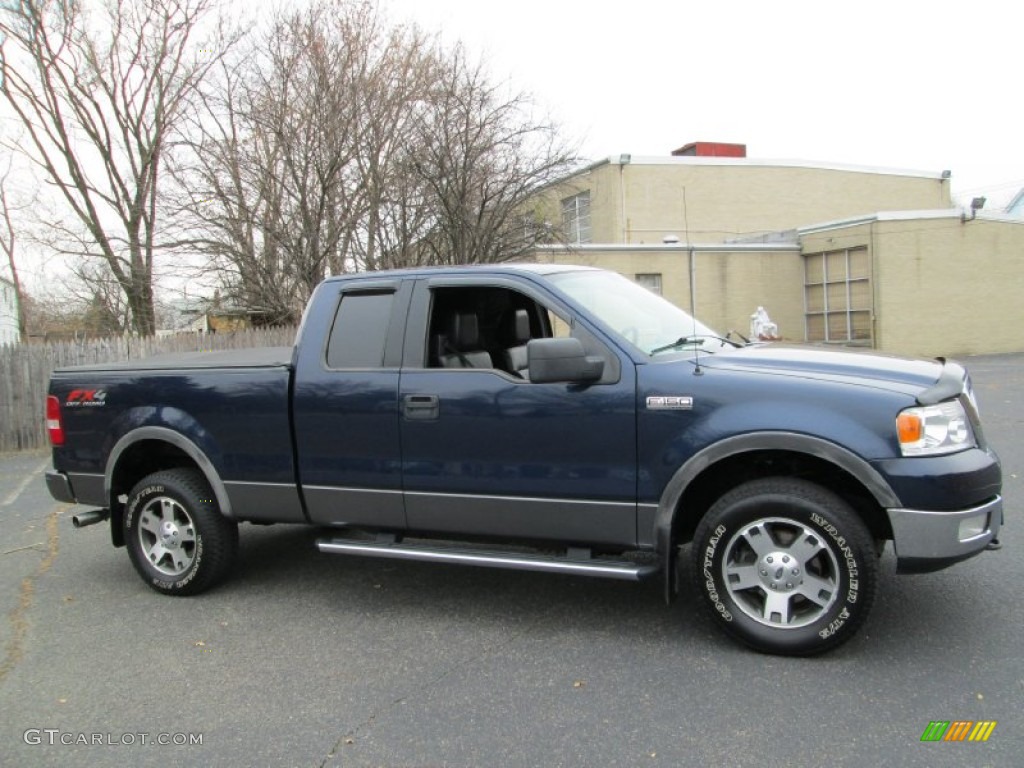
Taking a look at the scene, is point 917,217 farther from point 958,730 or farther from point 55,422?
point 55,422

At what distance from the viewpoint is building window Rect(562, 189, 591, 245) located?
2152 cm

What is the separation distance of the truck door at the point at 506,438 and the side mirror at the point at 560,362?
131mm

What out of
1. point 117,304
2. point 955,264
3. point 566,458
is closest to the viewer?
point 566,458

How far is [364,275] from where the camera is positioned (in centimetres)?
498

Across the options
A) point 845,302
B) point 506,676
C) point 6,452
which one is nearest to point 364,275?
point 506,676

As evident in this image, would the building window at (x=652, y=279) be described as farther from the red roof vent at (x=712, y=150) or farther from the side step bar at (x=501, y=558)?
the side step bar at (x=501, y=558)

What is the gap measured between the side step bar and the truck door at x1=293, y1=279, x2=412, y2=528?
137 millimetres

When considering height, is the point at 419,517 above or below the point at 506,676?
above

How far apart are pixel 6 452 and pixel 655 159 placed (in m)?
25.0

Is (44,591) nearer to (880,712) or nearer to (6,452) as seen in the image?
(880,712)

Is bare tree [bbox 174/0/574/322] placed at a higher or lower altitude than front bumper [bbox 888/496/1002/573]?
higher

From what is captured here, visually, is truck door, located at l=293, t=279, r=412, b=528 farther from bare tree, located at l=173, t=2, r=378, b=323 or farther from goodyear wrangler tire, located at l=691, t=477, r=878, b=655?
bare tree, located at l=173, t=2, r=378, b=323

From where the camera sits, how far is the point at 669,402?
3.95 metres

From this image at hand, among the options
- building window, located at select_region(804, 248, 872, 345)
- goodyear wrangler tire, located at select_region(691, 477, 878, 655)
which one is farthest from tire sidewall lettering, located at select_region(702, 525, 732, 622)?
building window, located at select_region(804, 248, 872, 345)
